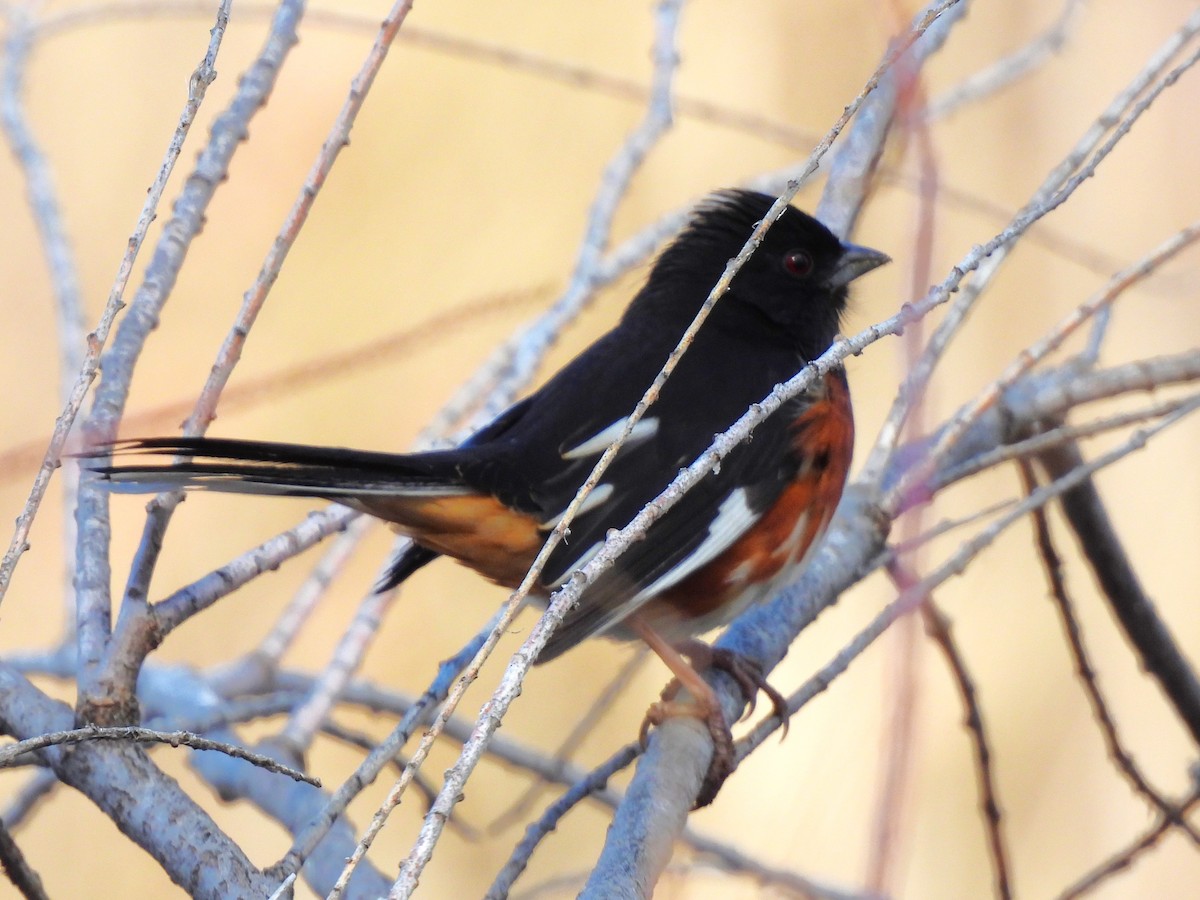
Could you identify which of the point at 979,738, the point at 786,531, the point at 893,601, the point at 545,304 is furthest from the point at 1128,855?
the point at 545,304

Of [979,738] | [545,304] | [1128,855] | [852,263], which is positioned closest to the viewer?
[1128,855]

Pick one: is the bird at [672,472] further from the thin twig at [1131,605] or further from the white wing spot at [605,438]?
the thin twig at [1131,605]

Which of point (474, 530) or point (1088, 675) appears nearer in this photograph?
point (1088, 675)

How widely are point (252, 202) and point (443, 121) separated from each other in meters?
0.75

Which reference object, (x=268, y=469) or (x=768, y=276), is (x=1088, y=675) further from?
(x=268, y=469)

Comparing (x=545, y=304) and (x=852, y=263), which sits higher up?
(x=545, y=304)

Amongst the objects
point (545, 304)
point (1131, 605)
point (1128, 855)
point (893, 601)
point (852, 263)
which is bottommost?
point (1128, 855)

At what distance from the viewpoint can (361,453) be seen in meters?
1.96

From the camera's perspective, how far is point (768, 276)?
2.68m

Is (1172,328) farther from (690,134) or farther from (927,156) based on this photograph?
(927,156)

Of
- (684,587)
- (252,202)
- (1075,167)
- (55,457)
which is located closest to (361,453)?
(684,587)

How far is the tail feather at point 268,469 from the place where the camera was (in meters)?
1.55

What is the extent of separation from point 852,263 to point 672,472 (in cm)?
69

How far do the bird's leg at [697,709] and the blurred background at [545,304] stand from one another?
1.52 m
